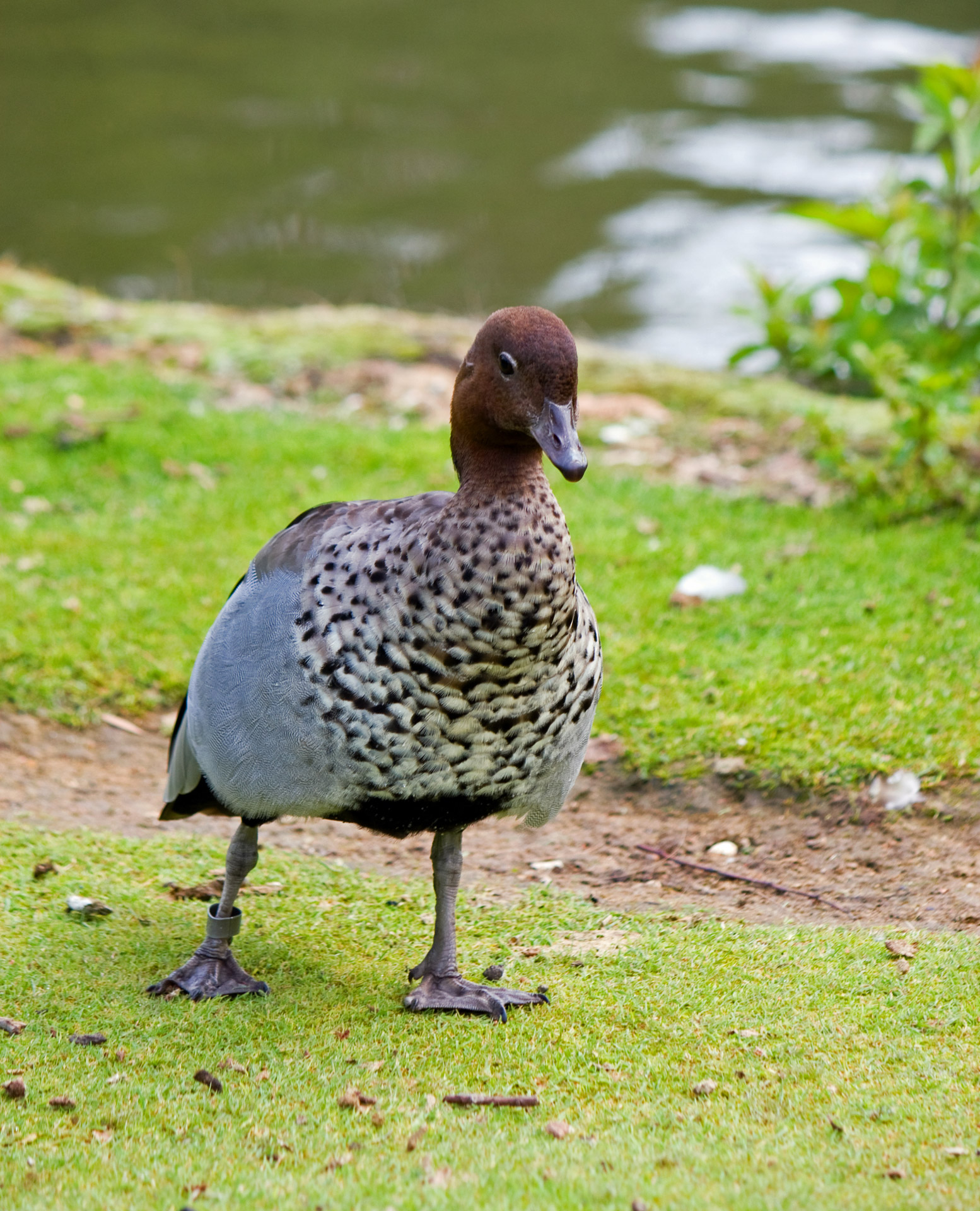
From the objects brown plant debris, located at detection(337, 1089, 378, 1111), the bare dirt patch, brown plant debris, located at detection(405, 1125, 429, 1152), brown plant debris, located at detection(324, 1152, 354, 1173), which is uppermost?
brown plant debris, located at detection(324, 1152, 354, 1173)

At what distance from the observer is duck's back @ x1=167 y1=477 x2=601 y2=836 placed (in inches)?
129

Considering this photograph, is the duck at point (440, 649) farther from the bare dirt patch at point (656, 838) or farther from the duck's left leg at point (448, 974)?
the bare dirt patch at point (656, 838)

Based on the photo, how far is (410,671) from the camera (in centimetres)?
329

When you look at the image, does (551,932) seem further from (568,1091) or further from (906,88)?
(906,88)

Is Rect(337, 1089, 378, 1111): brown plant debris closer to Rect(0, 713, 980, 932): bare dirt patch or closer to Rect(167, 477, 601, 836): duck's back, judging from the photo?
Rect(167, 477, 601, 836): duck's back

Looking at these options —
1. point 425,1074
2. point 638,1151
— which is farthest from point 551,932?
point 638,1151

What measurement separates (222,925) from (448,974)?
0.62 metres

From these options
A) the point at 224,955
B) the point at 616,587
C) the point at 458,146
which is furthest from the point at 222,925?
the point at 458,146

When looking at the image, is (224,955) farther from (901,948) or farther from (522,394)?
(901,948)

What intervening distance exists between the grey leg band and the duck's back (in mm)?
356

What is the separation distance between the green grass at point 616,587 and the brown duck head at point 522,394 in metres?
2.04

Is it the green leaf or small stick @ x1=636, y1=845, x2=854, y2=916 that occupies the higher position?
the green leaf

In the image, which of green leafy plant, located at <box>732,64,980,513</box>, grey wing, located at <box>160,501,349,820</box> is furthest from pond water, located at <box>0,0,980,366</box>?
grey wing, located at <box>160,501,349,820</box>

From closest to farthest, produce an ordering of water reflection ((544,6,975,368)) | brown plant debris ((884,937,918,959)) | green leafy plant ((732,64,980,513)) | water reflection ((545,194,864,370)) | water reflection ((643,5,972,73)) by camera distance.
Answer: brown plant debris ((884,937,918,959)), green leafy plant ((732,64,980,513)), water reflection ((545,194,864,370)), water reflection ((544,6,975,368)), water reflection ((643,5,972,73))
